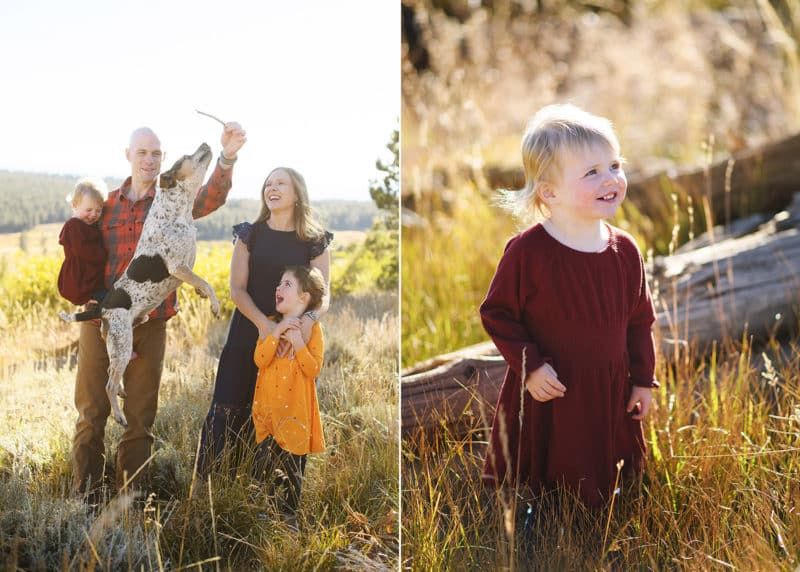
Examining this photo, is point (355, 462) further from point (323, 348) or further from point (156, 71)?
point (156, 71)

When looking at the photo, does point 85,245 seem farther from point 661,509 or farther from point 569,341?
point 661,509

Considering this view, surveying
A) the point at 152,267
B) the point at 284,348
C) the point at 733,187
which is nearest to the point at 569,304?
the point at 284,348

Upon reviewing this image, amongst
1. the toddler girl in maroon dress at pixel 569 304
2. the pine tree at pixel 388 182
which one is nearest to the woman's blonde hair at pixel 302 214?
the pine tree at pixel 388 182

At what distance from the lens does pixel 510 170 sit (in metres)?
5.89

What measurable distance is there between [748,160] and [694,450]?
9.80 feet

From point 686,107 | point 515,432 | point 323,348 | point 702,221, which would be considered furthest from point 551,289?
point 686,107

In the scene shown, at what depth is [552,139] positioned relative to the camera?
2.29m

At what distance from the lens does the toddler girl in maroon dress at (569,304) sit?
7.52ft

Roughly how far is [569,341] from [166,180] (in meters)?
1.31

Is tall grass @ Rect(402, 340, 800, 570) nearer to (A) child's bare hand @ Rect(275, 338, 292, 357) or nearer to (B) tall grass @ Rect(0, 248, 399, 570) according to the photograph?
(B) tall grass @ Rect(0, 248, 399, 570)

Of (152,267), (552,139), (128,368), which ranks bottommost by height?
(128,368)

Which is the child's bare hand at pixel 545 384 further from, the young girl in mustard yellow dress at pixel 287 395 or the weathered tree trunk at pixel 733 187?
the weathered tree trunk at pixel 733 187

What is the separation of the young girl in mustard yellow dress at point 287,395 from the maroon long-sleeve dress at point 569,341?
22.8 inches

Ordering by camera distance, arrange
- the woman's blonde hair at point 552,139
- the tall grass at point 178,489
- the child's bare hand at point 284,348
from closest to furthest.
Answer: the tall grass at point 178,489, the woman's blonde hair at point 552,139, the child's bare hand at point 284,348
